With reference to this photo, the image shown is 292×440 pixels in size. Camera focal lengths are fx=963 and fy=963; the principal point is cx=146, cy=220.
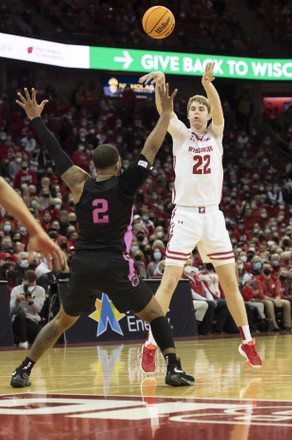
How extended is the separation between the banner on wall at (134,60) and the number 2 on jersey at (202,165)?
1723cm

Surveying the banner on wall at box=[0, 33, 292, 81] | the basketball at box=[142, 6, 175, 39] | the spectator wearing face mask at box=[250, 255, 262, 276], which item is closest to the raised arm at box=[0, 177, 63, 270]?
the basketball at box=[142, 6, 175, 39]

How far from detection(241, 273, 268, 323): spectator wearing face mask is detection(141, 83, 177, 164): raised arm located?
1209cm

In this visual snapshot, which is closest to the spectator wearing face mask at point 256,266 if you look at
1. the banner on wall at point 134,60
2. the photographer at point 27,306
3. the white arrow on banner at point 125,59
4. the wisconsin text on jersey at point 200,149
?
the photographer at point 27,306

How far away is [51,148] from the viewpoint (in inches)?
311

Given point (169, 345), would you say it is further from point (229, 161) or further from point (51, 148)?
point (229, 161)

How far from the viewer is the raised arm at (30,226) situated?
3.87m

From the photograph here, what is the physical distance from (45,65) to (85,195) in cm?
2056

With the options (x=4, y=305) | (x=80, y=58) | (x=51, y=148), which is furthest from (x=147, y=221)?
(x=51, y=148)

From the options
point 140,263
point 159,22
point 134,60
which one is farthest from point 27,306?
point 134,60

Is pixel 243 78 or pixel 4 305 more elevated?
pixel 243 78

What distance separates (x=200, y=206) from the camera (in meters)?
9.50

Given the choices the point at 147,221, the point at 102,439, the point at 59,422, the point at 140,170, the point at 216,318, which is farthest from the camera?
the point at 147,221

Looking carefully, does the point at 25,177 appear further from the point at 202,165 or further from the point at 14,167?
the point at 202,165

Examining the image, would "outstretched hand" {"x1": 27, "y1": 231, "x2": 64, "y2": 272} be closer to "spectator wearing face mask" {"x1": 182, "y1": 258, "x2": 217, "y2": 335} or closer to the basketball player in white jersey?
the basketball player in white jersey
